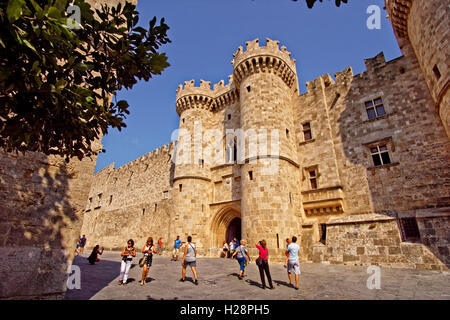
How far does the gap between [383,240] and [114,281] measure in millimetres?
9676

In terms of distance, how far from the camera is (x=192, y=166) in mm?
15984

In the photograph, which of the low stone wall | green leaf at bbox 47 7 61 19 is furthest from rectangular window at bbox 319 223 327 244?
green leaf at bbox 47 7 61 19

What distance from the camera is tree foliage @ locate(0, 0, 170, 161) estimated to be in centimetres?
174

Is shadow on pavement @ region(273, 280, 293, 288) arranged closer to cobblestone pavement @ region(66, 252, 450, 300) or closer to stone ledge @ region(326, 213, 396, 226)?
cobblestone pavement @ region(66, 252, 450, 300)

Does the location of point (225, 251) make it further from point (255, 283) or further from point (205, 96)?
point (205, 96)

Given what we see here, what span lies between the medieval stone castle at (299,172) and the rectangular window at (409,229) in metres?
0.05

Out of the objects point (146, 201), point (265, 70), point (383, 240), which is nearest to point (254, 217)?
point (383, 240)

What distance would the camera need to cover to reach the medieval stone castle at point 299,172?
161 inches

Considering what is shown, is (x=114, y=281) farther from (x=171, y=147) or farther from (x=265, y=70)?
(x=171, y=147)

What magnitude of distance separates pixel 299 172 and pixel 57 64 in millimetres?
13067

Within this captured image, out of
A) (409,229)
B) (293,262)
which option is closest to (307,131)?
(409,229)

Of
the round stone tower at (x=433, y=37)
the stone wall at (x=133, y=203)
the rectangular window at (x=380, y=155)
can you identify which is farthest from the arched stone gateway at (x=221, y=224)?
the round stone tower at (x=433, y=37)

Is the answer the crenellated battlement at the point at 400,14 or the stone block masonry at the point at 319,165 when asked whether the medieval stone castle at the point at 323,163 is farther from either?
the crenellated battlement at the point at 400,14

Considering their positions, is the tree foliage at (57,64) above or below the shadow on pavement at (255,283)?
above
